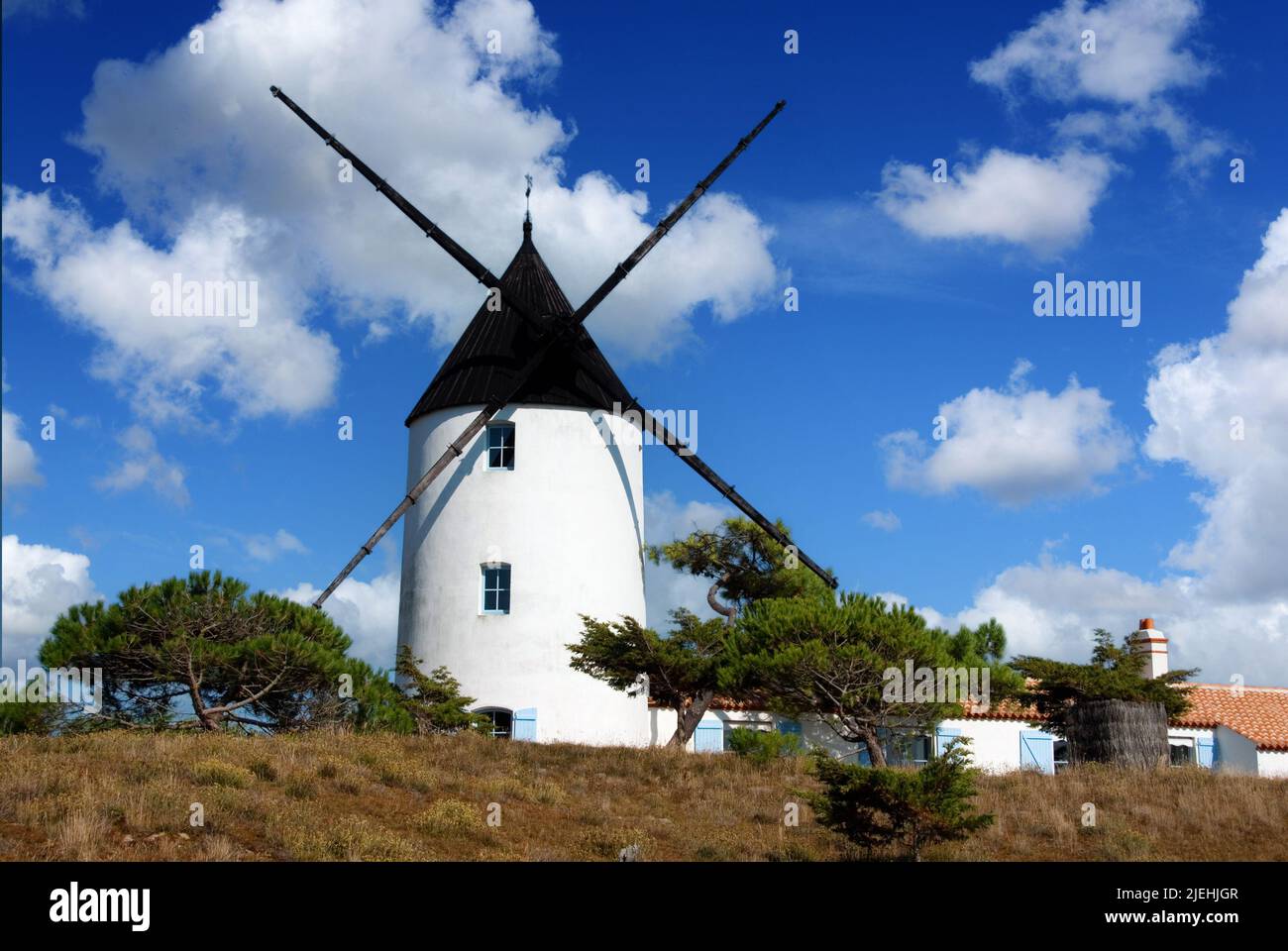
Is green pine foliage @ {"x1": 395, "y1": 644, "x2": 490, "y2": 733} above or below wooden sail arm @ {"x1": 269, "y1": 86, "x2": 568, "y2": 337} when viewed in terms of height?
below

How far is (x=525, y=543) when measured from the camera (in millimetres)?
25359

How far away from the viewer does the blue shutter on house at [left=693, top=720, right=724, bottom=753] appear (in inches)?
1135

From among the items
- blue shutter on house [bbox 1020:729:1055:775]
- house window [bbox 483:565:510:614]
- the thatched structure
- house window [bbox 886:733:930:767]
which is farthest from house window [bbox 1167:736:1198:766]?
house window [bbox 483:565:510:614]

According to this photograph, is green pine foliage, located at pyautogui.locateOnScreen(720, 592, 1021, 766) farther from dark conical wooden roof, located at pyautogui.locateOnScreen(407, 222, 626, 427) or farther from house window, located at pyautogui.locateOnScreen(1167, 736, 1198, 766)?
house window, located at pyautogui.locateOnScreen(1167, 736, 1198, 766)

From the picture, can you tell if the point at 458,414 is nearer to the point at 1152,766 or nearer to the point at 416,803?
the point at 416,803

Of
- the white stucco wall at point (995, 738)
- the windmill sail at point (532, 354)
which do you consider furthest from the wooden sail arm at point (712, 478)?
the white stucco wall at point (995, 738)

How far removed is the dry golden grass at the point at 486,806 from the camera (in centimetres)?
1250

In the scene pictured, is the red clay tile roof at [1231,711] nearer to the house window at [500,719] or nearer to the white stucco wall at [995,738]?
the white stucco wall at [995,738]

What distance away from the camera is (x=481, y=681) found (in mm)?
24781

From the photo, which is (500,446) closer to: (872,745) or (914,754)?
(872,745)

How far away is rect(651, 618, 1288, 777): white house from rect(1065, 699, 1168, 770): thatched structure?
207 inches

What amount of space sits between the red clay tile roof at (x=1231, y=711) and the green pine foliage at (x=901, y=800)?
13.8 m
